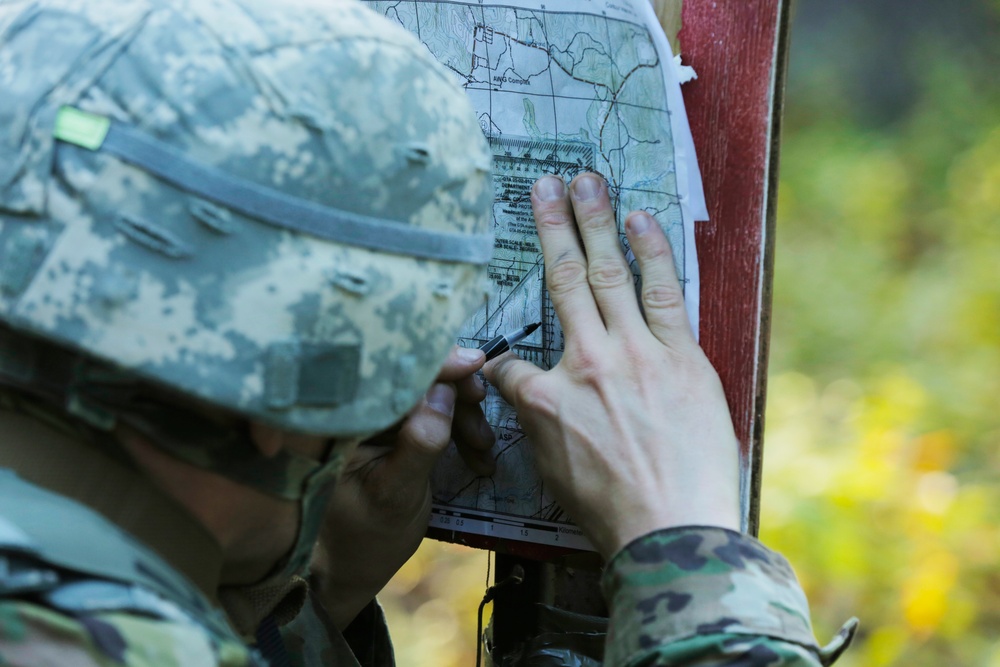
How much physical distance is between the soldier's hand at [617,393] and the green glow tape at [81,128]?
28.1 inches

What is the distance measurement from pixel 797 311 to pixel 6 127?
3830 mm

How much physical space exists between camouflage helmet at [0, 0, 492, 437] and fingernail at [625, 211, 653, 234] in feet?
1.56

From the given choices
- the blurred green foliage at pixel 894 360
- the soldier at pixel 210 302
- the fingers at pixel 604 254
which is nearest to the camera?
the soldier at pixel 210 302

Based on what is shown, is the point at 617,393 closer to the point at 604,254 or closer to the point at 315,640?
the point at 604,254

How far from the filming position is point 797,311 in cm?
423

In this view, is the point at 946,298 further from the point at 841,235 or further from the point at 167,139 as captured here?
the point at 167,139

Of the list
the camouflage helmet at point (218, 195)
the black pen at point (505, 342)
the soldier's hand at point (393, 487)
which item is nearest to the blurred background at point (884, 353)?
the soldier's hand at point (393, 487)

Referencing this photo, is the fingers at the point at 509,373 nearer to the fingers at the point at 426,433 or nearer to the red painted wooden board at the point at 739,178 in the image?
the fingers at the point at 426,433

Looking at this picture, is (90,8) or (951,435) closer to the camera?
(90,8)

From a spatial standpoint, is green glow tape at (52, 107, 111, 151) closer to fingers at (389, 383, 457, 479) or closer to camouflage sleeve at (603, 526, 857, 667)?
fingers at (389, 383, 457, 479)

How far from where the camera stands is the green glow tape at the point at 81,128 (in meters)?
0.85

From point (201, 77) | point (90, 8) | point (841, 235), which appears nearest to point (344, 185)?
point (201, 77)

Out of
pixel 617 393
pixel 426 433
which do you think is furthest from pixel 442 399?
pixel 617 393

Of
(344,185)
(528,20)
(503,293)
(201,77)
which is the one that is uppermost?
(528,20)
